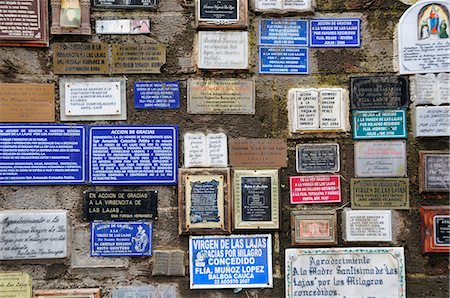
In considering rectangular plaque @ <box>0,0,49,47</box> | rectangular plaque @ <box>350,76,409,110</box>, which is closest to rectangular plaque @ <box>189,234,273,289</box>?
rectangular plaque @ <box>350,76,409,110</box>

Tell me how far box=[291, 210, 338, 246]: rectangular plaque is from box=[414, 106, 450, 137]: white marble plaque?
3.24ft

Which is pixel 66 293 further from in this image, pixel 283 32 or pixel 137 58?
pixel 283 32

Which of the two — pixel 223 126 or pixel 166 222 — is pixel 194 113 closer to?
pixel 223 126

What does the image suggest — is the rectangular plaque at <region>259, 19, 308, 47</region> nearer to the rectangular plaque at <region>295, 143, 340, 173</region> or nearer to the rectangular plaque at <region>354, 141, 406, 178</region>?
the rectangular plaque at <region>295, 143, 340, 173</region>

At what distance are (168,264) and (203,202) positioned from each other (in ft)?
1.85

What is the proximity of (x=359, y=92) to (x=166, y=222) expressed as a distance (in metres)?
1.88

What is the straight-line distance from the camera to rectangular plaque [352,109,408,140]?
4.00 meters

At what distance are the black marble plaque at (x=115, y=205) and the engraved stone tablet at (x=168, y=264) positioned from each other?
0.34 meters

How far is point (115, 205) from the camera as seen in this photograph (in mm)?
3969

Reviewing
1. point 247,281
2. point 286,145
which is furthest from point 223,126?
point 247,281

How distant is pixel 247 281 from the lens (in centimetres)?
397

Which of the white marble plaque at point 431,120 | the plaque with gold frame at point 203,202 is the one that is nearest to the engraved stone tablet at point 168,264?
the plaque with gold frame at point 203,202

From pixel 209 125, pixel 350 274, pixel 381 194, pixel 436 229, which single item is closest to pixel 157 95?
pixel 209 125

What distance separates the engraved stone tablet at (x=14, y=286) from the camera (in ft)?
12.9
